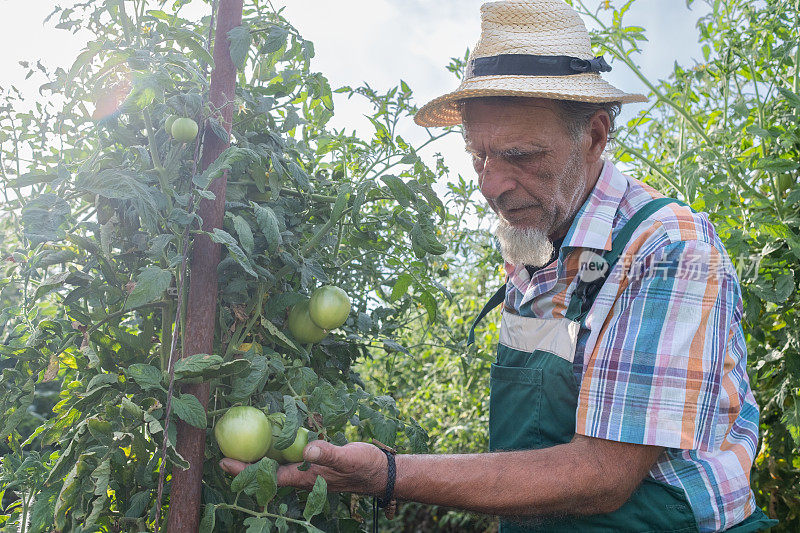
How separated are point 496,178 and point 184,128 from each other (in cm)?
80

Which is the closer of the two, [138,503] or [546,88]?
[138,503]

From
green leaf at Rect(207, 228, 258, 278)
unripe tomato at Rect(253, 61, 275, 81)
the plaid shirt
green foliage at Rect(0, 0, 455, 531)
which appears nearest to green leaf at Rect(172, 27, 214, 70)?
green foliage at Rect(0, 0, 455, 531)

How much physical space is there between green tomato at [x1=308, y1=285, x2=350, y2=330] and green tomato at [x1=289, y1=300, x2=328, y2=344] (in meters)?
0.03

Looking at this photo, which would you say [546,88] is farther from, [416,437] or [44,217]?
[44,217]

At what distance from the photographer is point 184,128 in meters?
1.31

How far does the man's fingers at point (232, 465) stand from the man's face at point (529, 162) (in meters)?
0.91

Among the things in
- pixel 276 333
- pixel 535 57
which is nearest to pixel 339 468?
pixel 276 333

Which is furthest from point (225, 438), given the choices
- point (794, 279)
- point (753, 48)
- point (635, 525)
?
point (753, 48)

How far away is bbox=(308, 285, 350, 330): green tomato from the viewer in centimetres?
145

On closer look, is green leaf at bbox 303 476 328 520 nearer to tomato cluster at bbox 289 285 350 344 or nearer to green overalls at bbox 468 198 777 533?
tomato cluster at bbox 289 285 350 344

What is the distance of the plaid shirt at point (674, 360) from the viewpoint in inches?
53.9

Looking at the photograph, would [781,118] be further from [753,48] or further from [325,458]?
[325,458]

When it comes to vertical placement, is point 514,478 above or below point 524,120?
below

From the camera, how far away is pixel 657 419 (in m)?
1.36
